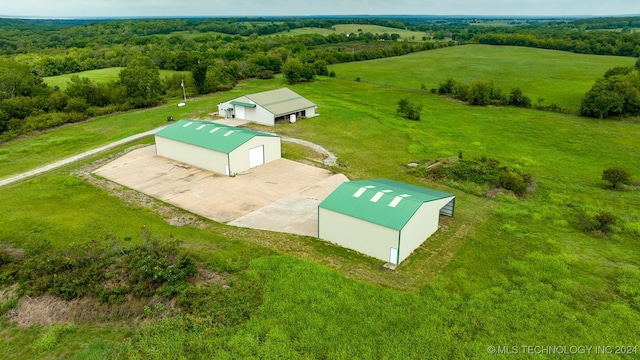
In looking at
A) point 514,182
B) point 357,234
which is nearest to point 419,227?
point 357,234

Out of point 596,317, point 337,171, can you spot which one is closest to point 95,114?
point 337,171

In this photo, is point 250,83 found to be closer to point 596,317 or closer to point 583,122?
point 583,122

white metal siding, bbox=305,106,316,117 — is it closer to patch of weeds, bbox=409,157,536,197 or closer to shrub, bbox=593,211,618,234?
patch of weeds, bbox=409,157,536,197

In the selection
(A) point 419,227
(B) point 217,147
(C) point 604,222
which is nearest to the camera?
(A) point 419,227

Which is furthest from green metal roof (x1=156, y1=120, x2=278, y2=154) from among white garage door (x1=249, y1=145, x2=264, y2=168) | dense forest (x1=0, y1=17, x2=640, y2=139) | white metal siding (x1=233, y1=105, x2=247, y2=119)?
dense forest (x1=0, y1=17, x2=640, y2=139)

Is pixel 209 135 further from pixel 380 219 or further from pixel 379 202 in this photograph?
pixel 380 219

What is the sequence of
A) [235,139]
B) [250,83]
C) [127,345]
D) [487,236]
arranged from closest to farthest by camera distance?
[127,345] < [487,236] < [235,139] < [250,83]

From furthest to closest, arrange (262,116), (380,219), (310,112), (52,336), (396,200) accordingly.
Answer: (310,112), (262,116), (396,200), (380,219), (52,336)
